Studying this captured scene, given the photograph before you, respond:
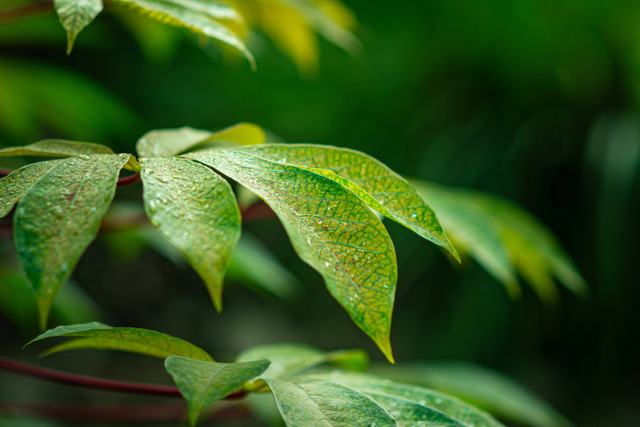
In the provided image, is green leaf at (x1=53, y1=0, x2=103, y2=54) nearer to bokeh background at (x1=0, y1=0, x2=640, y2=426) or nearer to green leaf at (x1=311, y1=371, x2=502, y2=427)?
Answer: green leaf at (x1=311, y1=371, x2=502, y2=427)

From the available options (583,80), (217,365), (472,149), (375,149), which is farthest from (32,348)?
(583,80)

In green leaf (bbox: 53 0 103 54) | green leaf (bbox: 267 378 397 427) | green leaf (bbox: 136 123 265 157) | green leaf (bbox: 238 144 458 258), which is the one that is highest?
green leaf (bbox: 53 0 103 54)

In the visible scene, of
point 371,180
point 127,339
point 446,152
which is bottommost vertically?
point 446,152

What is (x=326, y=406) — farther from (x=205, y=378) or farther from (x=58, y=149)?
(x=58, y=149)

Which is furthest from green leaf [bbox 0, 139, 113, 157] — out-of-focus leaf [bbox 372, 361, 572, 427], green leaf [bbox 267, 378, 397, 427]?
out-of-focus leaf [bbox 372, 361, 572, 427]

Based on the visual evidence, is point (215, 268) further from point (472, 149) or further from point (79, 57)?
point (79, 57)

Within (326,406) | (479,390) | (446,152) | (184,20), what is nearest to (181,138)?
(184,20)

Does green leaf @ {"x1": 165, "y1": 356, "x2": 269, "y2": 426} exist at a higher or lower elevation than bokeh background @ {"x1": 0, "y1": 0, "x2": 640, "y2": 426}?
higher
